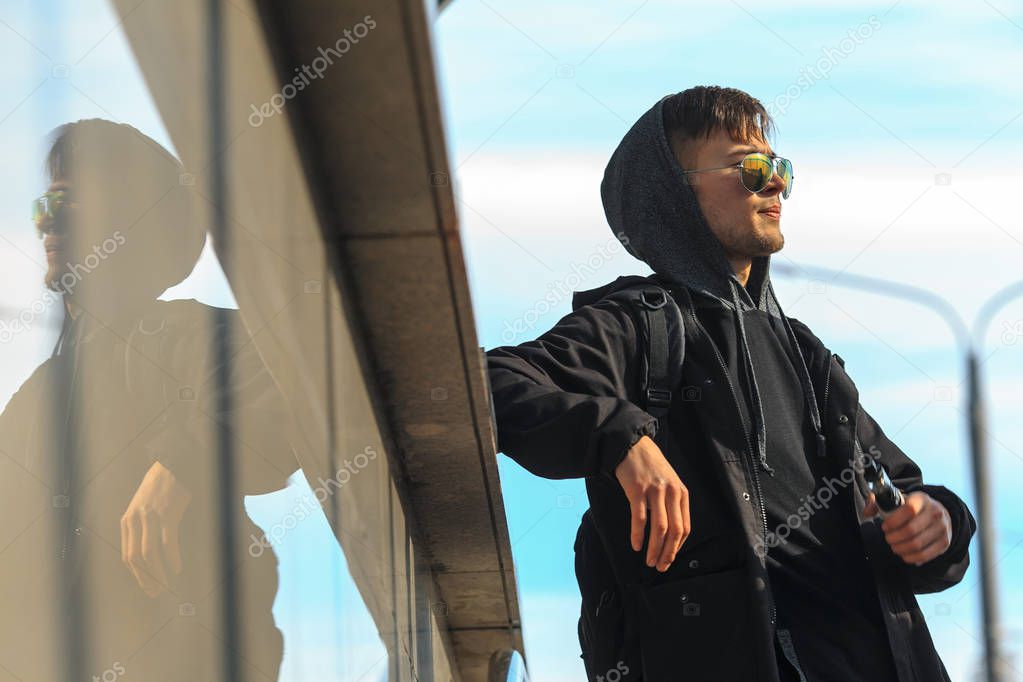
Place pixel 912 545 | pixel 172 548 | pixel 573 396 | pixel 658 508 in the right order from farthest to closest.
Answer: pixel 912 545 < pixel 573 396 < pixel 658 508 < pixel 172 548

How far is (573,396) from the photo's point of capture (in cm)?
354

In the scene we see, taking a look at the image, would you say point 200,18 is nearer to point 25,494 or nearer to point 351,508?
point 25,494

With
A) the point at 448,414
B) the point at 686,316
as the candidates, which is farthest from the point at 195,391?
the point at 686,316

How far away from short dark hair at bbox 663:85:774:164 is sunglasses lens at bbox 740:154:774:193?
4.0 inches

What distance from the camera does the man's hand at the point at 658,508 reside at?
3.23m

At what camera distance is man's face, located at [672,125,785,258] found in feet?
14.5

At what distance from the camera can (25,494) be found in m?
1.71

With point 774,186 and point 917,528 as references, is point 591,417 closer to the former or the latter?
point 917,528

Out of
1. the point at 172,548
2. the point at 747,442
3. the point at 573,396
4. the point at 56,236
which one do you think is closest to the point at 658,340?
the point at 747,442

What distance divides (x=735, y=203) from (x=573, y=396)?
119 cm

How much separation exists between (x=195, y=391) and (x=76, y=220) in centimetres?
50

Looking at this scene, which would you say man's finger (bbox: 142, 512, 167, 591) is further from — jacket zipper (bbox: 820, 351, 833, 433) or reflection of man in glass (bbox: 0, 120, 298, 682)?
jacket zipper (bbox: 820, 351, 833, 433)

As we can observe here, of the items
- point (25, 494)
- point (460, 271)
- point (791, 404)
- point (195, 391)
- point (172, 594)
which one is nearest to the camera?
point (25, 494)

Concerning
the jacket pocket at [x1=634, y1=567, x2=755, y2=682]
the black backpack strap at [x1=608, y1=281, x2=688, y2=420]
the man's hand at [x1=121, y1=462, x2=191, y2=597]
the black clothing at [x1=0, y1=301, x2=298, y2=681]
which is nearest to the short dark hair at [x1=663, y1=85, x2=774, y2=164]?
the black backpack strap at [x1=608, y1=281, x2=688, y2=420]
